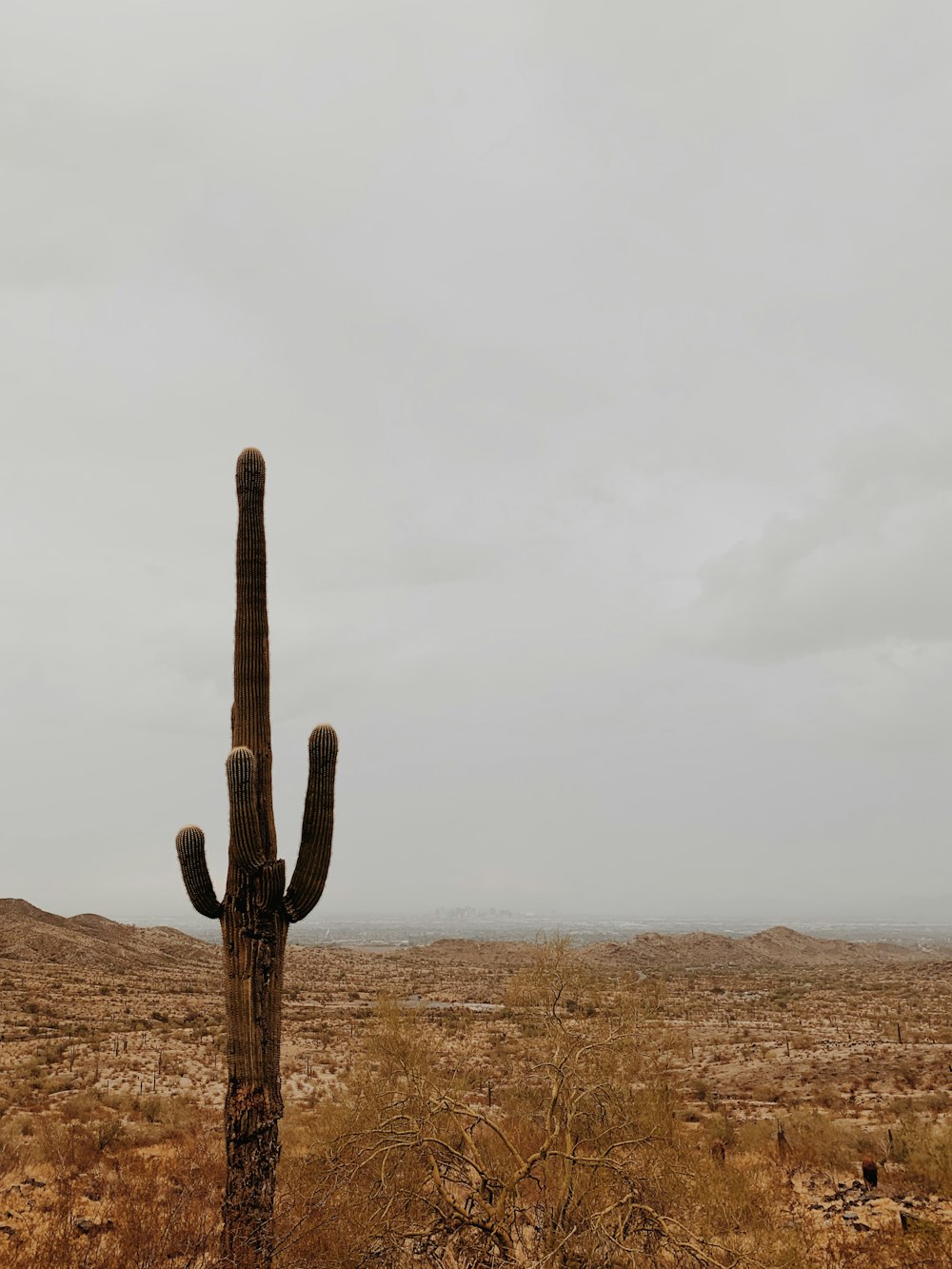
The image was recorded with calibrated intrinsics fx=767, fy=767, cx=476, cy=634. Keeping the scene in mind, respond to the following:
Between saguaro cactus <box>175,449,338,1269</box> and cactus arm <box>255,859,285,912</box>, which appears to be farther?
cactus arm <box>255,859,285,912</box>

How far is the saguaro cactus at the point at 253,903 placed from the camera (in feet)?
22.9

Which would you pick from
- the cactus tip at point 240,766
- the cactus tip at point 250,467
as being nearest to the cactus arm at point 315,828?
the cactus tip at point 240,766

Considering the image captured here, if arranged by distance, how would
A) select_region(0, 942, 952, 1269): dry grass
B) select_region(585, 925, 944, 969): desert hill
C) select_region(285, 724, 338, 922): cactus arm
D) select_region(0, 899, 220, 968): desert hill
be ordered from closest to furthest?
select_region(0, 942, 952, 1269): dry grass → select_region(285, 724, 338, 922): cactus arm → select_region(0, 899, 220, 968): desert hill → select_region(585, 925, 944, 969): desert hill

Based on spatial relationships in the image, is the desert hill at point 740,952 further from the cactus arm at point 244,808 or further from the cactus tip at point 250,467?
the cactus tip at point 250,467

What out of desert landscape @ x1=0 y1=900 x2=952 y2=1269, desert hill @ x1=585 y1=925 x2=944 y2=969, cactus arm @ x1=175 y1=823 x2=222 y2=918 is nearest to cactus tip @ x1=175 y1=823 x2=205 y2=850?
cactus arm @ x1=175 y1=823 x2=222 y2=918

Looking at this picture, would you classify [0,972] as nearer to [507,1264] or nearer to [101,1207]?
[101,1207]

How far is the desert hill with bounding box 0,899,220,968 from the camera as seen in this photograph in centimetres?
4425

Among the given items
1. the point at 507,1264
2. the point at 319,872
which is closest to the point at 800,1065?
the point at 507,1264

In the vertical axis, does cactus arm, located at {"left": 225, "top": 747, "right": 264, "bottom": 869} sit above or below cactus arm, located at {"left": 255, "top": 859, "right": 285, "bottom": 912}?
above

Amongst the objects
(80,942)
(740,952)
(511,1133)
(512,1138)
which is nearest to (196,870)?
(512,1138)

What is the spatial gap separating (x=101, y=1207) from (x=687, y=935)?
79015 mm

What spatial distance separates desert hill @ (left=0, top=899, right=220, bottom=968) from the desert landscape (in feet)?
44.0

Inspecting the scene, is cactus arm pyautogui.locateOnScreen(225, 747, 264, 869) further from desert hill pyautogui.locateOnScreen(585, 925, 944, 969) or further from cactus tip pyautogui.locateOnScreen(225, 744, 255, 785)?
desert hill pyautogui.locateOnScreen(585, 925, 944, 969)

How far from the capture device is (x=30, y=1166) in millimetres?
11648
